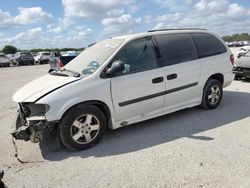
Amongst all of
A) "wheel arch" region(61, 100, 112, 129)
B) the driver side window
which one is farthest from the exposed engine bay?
the driver side window

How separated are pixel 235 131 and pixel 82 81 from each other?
2.87 meters

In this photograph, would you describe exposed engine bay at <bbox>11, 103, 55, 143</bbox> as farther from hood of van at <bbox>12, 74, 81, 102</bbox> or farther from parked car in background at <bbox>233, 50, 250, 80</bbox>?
parked car in background at <bbox>233, 50, 250, 80</bbox>

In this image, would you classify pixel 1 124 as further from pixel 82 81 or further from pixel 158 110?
pixel 158 110

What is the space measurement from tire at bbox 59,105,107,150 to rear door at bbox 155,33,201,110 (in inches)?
59.8

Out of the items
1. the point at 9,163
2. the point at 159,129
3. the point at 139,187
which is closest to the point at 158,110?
the point at 159,129

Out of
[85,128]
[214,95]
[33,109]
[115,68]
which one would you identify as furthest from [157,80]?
[33,109]

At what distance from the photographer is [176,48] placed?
572cm

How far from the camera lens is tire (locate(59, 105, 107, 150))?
14.6 feet

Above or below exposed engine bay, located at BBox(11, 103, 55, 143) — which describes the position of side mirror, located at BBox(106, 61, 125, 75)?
above

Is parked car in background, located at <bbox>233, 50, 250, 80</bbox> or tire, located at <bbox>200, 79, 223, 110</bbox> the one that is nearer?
tire, located at <bbox>200, 79, 223, 110</bbox>

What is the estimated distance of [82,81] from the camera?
15.1ft

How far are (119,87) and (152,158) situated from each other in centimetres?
137

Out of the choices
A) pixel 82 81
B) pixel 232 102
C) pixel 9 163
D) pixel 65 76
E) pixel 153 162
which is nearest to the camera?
pixel 153 162

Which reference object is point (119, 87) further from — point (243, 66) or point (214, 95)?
point (243, 66)
